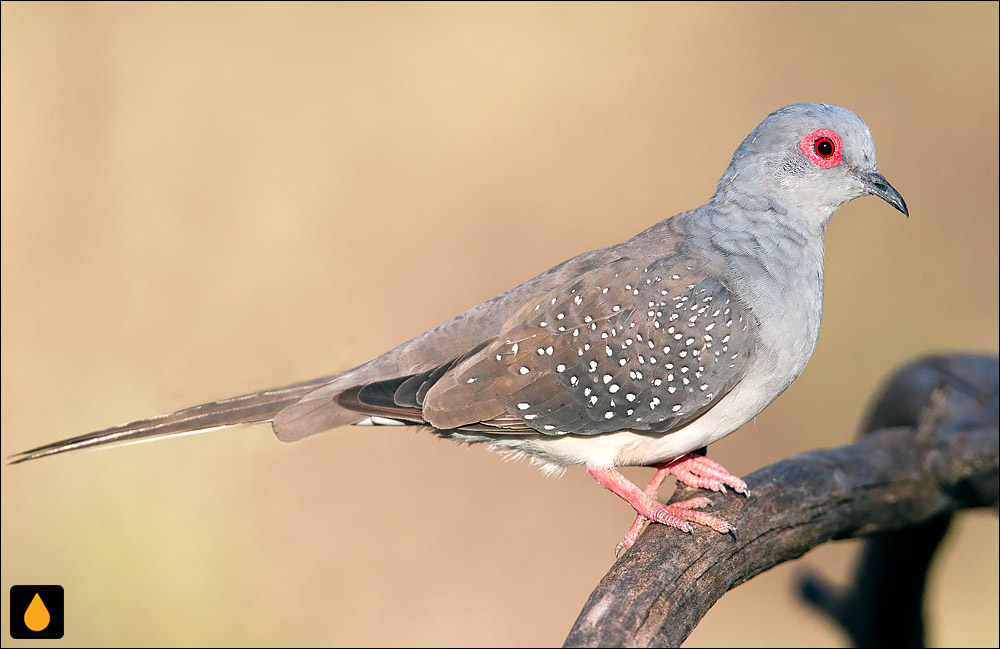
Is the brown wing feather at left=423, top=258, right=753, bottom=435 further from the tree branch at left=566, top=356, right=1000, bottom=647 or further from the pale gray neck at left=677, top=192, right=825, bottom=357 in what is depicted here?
the tree branch at left=566, top=356, right=1000, bottom=647

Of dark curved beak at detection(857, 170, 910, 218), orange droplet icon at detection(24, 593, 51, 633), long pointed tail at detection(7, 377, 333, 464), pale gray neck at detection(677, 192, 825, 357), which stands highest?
dark curved beak at detection(857, 170, 910, 218)

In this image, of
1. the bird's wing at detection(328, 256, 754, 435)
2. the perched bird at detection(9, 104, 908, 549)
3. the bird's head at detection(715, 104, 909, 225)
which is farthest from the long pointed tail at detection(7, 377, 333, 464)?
the bird's head at detection(715, 104, 909, 225)

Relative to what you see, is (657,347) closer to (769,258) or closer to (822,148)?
(769,258)

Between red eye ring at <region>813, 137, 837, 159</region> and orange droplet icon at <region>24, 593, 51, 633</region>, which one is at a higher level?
red eye ring at <region>813, 137, 837, 159</region>

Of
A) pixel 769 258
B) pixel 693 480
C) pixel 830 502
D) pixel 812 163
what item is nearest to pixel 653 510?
pixel 693 480

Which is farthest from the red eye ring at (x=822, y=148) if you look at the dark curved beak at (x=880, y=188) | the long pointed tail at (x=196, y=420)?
the long pointed tail at (x=196, y=420)

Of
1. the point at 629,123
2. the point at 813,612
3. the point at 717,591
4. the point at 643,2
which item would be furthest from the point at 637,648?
the point at 643,2

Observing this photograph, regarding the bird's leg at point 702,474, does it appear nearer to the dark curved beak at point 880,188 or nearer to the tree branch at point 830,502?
the tree branch at point 830,502
